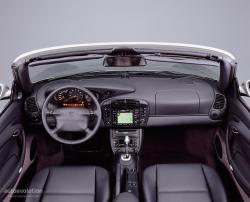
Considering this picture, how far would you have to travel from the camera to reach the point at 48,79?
2.97 meters

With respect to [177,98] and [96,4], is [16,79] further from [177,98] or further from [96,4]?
[96,4]

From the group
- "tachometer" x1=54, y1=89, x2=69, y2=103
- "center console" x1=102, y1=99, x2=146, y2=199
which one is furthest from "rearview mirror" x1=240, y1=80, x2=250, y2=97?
"tachometer" x1=54, y1=89, x2=69, y2=103

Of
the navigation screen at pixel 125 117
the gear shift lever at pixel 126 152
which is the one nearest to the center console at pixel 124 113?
the navigation screen at pixel 125 117

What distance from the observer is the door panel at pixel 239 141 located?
225cm

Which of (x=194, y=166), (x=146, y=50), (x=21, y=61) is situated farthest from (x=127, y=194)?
(x=21, y=61)

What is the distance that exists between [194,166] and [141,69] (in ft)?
3.27

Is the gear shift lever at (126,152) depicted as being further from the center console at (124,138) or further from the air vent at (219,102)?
the air vent at (219,102)

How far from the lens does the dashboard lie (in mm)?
2795

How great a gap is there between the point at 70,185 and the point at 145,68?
1288 millimetres

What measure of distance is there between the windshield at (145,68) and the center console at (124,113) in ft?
1.00

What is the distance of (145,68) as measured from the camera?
10.3 feet

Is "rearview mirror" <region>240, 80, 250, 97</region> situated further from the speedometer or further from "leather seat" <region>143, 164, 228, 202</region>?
the speedometer

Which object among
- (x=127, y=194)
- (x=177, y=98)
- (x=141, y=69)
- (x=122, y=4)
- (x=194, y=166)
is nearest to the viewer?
(x=127, y=194)

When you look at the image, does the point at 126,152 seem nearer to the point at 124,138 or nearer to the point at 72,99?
the point at 124,138
